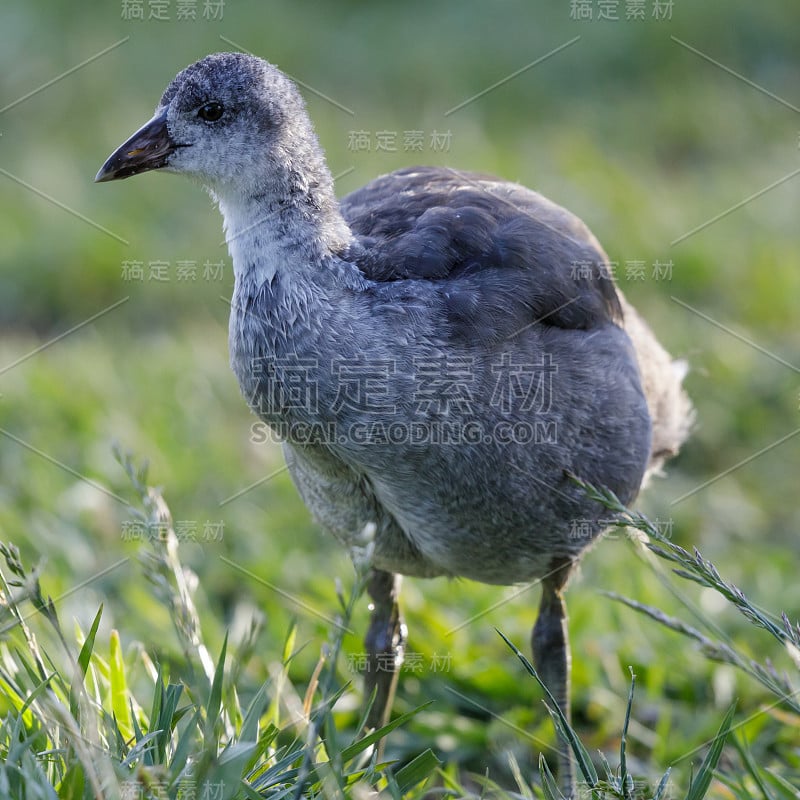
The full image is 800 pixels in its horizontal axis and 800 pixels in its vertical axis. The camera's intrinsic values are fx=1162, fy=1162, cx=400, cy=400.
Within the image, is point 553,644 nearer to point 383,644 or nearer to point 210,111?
point 383,644

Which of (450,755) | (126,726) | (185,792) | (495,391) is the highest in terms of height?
(495,391)

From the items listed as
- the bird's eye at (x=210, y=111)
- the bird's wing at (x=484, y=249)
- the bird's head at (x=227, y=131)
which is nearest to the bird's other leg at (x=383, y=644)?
the bird's wing at (x=484, y=249)

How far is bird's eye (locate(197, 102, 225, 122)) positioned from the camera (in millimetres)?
2725

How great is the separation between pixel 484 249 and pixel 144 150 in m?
0.85

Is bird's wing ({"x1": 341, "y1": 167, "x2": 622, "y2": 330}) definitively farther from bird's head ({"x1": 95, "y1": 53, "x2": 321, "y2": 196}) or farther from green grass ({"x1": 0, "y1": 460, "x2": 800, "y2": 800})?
green grass ({"x1": 0, "y1": 460, "x2": 800, "y2": 800})

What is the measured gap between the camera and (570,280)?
2.98 meters

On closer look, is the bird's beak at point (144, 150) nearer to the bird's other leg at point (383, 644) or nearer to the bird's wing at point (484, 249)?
the bird's wing at point (484, 249)

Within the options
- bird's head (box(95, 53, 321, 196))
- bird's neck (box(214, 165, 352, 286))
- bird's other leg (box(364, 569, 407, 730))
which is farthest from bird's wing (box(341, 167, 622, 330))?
bird's other leg (box(364, 569, 407, 730))

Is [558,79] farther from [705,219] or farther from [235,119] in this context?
[235,119]

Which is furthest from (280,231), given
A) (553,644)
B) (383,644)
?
(553,644)

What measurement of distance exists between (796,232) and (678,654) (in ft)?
11.1

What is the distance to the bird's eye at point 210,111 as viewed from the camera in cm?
272

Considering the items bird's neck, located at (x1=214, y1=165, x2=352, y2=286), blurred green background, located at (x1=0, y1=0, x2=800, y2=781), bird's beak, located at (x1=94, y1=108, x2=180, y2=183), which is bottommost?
blurred green background, located at (x1=0, y1=0, x2=800, y2=781)

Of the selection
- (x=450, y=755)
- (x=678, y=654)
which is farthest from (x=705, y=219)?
(x=450, y=755)
